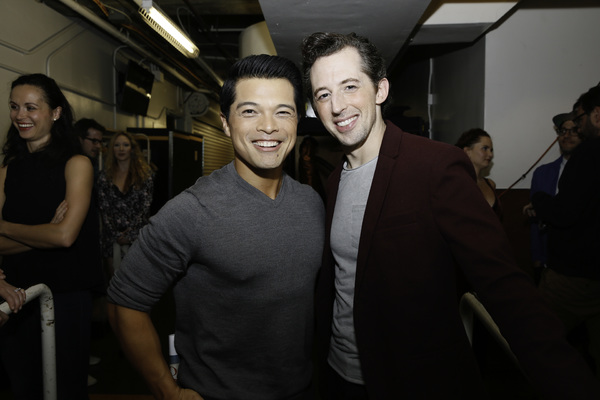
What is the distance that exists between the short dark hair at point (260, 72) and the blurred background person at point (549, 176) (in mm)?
2482

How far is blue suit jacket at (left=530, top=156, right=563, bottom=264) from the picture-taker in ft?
9.84

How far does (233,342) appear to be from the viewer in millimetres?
1135

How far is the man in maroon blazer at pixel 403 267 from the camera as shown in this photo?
0.92m

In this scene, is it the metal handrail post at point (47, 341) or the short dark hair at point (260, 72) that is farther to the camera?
the metal handrail post at point (47, 341)

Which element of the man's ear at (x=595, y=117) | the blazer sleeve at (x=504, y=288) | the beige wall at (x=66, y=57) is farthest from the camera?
the beige wall at (x=66, y=57)

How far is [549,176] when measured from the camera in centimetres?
303

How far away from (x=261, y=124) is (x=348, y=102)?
0.40 meters

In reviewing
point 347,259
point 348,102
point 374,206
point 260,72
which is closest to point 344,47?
point 348,102

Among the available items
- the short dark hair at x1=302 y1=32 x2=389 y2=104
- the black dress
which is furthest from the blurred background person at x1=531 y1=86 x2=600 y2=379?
the black dress

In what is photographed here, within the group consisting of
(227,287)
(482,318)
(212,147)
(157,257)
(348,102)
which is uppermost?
(212,147)

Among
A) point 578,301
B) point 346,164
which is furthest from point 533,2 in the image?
point 346,164

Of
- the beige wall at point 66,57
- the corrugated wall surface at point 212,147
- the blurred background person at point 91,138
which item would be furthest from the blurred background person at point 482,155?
the corrugated wall surface at point 212,147

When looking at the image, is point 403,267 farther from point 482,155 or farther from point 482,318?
point 482,155

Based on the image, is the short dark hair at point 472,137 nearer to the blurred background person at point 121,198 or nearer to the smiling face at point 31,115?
the smiling face at point 31,115
